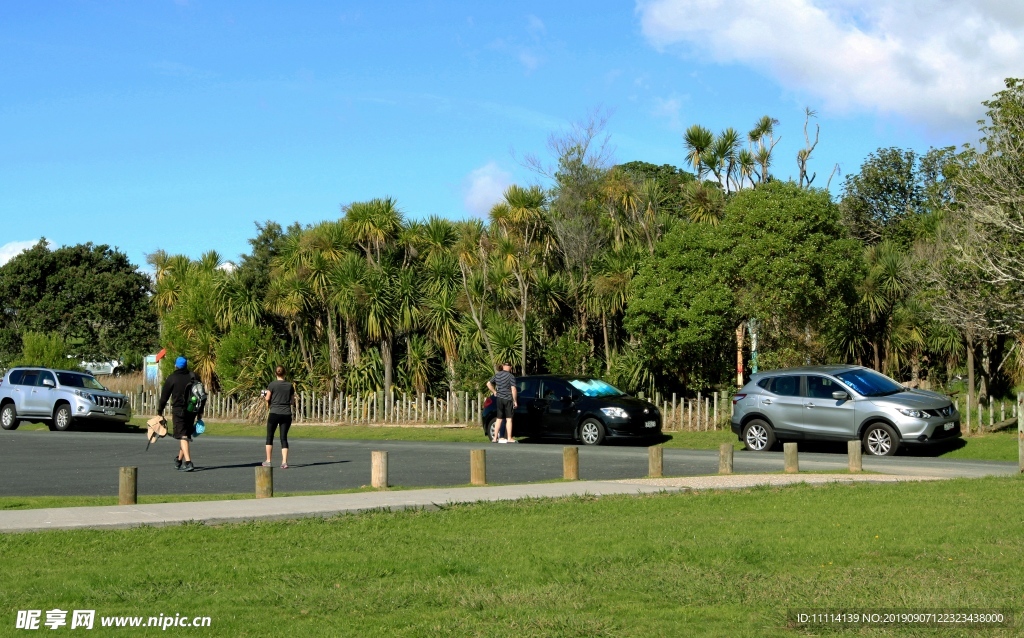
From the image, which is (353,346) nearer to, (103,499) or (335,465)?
(335,465)

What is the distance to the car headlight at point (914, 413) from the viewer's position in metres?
20.1

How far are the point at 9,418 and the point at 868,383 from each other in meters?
22.8

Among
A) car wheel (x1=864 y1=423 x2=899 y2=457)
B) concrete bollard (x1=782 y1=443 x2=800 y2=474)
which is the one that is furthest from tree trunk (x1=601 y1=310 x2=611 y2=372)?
concrete bollard (x1=782 y1=443 x2=800 y2=474)

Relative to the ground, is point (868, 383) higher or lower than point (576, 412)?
higher

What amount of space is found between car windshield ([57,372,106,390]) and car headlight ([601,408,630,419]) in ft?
49.8

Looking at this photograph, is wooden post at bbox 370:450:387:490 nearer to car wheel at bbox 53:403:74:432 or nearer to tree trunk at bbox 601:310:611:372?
tree trunk at bbox 601:310:611:372

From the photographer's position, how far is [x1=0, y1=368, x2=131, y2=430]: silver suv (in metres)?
30.4

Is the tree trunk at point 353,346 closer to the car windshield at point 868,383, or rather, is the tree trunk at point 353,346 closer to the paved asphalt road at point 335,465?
the paved asphalt road at point 335,465

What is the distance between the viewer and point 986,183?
74.8 ft

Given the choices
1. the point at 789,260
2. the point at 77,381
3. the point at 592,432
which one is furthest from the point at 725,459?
the point at 77,381

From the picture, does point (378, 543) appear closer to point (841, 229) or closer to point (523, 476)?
point (523, 476)

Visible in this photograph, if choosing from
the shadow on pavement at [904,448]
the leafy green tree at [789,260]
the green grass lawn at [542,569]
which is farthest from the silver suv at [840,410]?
the green grass lawn at [542,569]

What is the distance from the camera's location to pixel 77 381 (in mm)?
31125

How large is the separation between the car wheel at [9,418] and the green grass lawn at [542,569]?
2278 cm
